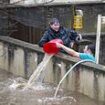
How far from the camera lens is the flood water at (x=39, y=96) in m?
10.7

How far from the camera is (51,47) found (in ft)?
38.9

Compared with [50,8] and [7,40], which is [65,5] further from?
[7,40]

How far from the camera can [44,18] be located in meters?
15.3

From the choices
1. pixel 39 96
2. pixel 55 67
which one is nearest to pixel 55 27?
pixel 55 67

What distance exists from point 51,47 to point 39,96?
1.30 metres

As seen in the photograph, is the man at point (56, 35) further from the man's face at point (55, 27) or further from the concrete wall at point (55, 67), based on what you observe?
the concrete wall at point (55, 67)

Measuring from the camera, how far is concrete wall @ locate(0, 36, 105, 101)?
1048 centimetres

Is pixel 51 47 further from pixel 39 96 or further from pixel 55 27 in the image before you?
pixel 39 96

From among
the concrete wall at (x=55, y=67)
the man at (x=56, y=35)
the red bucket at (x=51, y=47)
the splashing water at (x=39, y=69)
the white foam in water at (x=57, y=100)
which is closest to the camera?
the concrete wall at (x=55, y=67)

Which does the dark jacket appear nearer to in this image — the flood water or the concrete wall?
the concrete wall

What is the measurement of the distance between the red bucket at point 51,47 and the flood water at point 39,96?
796 mm

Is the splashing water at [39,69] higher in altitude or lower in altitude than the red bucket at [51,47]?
lower

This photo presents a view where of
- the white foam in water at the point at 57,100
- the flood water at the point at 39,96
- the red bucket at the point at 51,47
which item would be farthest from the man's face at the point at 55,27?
the white foam in water at the point at 57,100

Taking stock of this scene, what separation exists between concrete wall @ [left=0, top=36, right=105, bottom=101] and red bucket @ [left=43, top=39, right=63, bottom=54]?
5.3 inches
